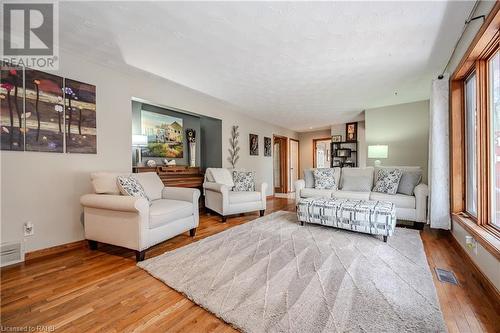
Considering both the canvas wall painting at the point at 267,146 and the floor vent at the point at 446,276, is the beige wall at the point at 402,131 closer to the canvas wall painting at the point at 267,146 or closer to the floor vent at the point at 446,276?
the canvas wall painting at the point at 267,146

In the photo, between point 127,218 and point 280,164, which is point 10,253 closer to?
point 127,218

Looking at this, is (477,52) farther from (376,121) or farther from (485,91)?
(376,121)

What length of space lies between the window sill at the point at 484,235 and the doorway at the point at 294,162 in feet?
17.9

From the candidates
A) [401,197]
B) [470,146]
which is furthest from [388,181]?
[470,146]

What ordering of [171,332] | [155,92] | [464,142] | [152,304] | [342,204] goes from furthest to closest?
[155,92]
[342,204]
[464,142]
[152,304]
[171,332]

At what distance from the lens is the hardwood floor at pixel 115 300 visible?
4.13 feet

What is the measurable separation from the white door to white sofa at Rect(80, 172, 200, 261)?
5.50 meters

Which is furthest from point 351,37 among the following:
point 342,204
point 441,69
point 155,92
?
point 155,92

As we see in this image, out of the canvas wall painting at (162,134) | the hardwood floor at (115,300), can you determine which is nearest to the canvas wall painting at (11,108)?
the hardwood floor at (115,300)

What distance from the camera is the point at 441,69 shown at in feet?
9.57

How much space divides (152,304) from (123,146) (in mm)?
2256

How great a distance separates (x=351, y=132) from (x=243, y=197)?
408 cm

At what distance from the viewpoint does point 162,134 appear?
415cm

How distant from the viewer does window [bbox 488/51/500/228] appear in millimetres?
1836
